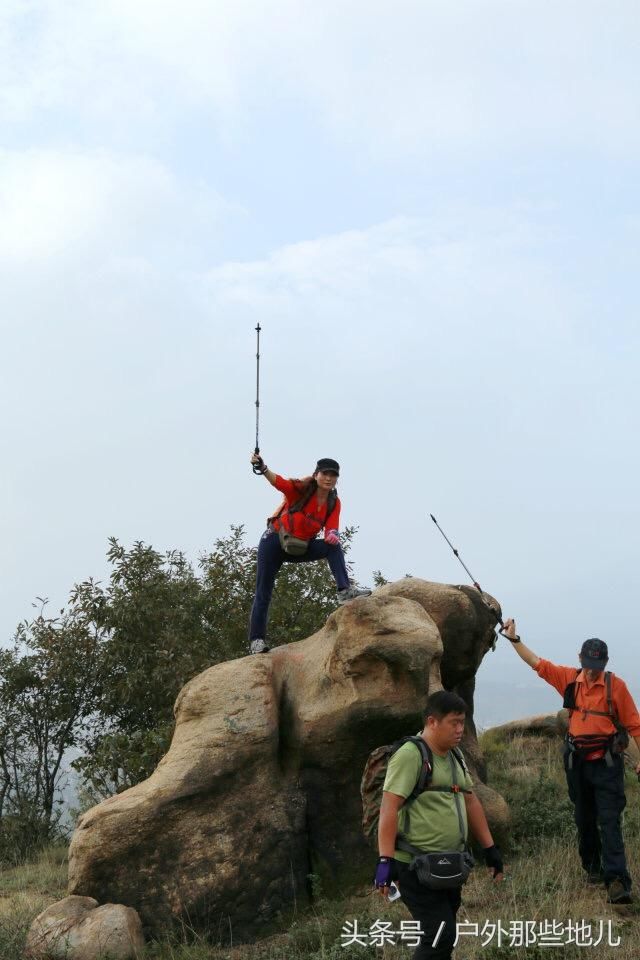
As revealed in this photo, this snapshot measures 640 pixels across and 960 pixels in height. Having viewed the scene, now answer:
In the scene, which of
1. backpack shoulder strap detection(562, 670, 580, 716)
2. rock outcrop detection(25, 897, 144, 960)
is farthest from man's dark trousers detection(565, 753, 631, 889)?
rock outcrop detection(25, 897, 144, 960)

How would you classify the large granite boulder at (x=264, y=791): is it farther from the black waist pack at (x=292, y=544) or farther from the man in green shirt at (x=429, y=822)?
the man in green shirt at (x=429, y=822)

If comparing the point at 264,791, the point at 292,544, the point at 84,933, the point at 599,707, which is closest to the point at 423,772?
the point at 599,707

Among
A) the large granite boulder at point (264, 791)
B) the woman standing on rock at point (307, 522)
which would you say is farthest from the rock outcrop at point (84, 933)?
the woman standing on rock at point (307, 522)

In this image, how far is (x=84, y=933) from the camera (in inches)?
360

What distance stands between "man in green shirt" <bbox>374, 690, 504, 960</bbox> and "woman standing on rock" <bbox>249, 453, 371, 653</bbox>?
5236mm

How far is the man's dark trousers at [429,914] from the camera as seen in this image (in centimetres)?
588

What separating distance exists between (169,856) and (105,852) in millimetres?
633

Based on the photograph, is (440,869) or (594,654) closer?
(440,869)

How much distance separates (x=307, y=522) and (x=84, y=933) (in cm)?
490

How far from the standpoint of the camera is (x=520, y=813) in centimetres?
1191

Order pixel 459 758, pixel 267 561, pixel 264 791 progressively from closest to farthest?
pixel 459 758, pixel 264 791, pixel 267 561

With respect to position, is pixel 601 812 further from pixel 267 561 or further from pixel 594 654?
pixel 267 561

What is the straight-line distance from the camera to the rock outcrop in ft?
29.5

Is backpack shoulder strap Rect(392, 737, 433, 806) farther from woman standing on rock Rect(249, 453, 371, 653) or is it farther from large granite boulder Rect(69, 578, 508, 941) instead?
woman standing on rock Rect(249, 453, 371, 653)
